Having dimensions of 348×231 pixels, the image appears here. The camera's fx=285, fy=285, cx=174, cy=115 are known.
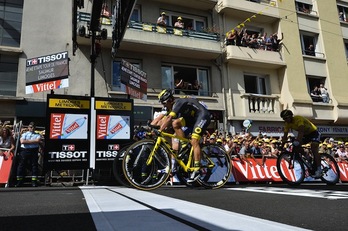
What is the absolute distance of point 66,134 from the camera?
24.3 ft

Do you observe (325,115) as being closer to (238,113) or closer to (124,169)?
(238,113)

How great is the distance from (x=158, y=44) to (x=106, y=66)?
9.05ft

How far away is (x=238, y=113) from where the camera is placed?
51.5 feet

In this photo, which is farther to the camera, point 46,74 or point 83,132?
point 46,74

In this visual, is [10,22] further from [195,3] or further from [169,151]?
[169,151]

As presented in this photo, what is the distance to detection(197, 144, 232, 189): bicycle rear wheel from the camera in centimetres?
514

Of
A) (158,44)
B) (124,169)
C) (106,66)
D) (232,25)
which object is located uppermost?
(232,25)

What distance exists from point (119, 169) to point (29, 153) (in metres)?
4.28

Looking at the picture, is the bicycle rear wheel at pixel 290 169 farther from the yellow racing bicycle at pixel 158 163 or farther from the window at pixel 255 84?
the window at pixel 255 84

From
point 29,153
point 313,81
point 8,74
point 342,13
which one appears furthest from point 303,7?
point 29,153

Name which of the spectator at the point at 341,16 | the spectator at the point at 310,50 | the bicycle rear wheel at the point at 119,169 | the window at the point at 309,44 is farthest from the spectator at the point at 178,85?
the spectator at the point at 341,16

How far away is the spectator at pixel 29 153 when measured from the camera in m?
7.30

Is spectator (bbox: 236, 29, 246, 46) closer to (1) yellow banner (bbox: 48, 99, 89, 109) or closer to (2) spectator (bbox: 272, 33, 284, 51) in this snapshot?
(2) spectator (bbox: 272, 33, 284, 51)

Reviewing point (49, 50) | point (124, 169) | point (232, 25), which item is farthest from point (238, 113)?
point (124, 169)
